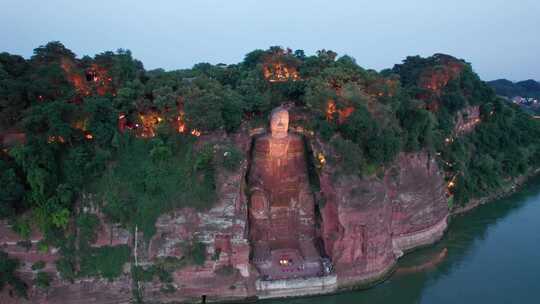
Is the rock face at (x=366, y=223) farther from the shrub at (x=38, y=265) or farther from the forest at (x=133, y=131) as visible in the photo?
the shrub at (x=38, y=265)

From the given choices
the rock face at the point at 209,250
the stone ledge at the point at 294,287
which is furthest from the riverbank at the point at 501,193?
the rock face at the point at 209,250

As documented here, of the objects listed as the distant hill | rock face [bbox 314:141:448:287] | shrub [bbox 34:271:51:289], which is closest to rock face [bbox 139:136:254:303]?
shrub [bbox 34:271:51:289]

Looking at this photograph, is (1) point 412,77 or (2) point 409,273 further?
(1) point 412,77

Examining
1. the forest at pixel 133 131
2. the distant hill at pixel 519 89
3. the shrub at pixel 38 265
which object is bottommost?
the shrub at pixel 38 265

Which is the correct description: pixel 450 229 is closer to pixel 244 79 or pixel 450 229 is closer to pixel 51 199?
pixel 244 79

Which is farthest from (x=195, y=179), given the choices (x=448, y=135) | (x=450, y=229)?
(x=448, y=135)

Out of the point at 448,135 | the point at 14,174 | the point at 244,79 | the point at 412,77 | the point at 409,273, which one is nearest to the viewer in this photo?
the point at 14,174
